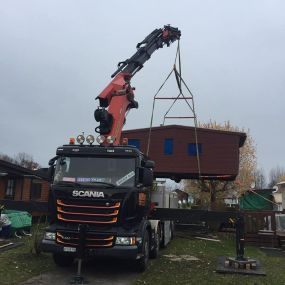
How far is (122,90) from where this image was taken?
1383cm

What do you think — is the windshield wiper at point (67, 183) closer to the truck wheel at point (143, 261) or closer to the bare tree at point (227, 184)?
the truck wheel at point (143, 261)

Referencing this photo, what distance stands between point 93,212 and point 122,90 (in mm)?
5552

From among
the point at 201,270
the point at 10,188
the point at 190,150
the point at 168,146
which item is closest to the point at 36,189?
the point at 10,188

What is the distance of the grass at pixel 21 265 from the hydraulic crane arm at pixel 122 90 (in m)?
3.66

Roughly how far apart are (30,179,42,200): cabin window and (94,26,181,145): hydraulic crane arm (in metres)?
11.7

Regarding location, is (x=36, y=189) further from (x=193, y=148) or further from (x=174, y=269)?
(x=174, y=269)

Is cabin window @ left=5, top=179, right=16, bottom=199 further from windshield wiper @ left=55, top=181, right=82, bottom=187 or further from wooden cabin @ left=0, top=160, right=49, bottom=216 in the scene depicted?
windshield wiper @ left=55, top=181, right=82, bottom=187

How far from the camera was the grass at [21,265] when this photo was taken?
9.23 meters

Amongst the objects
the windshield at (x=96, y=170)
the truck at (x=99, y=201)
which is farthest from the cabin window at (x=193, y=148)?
the windshield at (x=96, y=170)

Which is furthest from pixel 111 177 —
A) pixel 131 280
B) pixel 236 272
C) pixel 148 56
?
pixel 148 56

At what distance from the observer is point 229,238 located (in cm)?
1966

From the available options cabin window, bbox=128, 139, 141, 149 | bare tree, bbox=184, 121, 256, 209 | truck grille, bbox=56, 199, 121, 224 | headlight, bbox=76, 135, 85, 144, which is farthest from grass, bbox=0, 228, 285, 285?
bare tree, bbox=184, 121, 256, 209

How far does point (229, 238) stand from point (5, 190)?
11664mm

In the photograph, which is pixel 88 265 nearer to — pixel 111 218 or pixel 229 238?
pixel 111 218
